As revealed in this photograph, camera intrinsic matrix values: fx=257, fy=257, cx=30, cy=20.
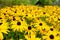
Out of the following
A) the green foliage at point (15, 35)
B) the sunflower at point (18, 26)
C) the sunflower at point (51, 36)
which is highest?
the sunflower at point (18, 26)

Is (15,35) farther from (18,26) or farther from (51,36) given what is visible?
(51,36)

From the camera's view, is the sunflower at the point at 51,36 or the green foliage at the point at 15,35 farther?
the green foliage at the point at 15,35

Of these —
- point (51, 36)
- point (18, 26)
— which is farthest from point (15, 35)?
point (51, 36)

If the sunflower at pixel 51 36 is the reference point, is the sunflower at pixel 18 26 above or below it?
above

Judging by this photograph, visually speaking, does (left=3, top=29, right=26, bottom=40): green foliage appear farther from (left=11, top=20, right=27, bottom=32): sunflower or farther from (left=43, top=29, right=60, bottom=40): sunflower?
(left=43, top=29, right=60, bottom=40): sunflower

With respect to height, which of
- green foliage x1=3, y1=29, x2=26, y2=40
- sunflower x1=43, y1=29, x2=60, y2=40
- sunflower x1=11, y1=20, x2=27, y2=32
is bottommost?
green foliage x1=3, y1=29, x2=26, y2=40

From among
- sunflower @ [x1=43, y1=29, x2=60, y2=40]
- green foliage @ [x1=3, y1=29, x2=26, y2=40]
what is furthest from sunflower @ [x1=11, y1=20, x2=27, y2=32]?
sunflower @ [x1=43, y1=29, x2=60, y2=40]

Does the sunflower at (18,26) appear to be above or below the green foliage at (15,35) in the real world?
above

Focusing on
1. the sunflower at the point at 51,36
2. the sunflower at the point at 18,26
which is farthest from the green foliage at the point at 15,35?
the sunflower at the point at 51,36

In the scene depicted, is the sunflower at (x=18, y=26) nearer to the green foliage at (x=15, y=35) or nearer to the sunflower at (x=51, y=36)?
the green foliage at (x=15, y=35)

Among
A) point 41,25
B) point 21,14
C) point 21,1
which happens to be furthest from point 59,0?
point 41,25

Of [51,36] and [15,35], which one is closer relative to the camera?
[51,36]

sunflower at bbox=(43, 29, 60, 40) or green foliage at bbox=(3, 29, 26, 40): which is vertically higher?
sunflower at bbox=(43, 29, 60, 40)

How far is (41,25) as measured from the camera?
14.7ft
